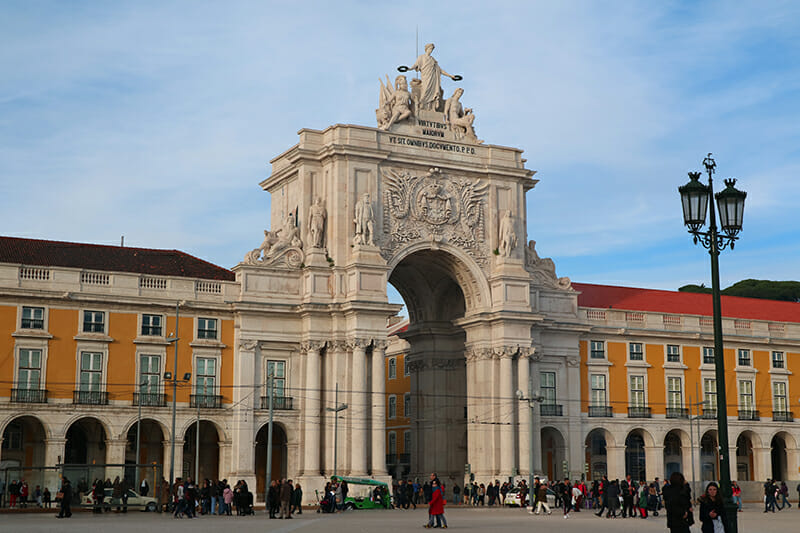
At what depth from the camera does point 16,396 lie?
5072 centimetres

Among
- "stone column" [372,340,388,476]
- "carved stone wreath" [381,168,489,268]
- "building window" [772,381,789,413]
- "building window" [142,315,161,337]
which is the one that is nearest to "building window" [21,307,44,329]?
"building window" [142,315,161,337]

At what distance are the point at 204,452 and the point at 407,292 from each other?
16194 millimetres

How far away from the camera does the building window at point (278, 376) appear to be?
5600 centimetres

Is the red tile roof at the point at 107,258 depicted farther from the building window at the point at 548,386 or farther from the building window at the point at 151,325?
A: the building window at the point at 548,386

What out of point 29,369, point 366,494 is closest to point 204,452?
point 366,494

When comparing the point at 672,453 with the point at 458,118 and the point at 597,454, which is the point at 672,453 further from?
the point at 458,118

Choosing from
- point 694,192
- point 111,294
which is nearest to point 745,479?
point 111,294

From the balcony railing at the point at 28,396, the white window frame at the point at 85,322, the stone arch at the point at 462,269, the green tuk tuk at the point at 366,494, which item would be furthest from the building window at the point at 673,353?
the balcony railing at the point at 28,396

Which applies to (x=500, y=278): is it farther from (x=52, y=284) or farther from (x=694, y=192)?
(x=694, y=192)

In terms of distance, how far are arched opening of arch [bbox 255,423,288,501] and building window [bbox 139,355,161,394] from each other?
6473 millimetres

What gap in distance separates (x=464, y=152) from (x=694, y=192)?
3949 centimetres

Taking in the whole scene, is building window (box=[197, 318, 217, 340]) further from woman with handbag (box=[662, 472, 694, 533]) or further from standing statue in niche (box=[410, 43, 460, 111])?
woman with handbag (box=[662, 472, 694, 533])

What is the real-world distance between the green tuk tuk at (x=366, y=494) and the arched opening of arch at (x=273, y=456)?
5426 millimetres

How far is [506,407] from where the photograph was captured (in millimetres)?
58906
